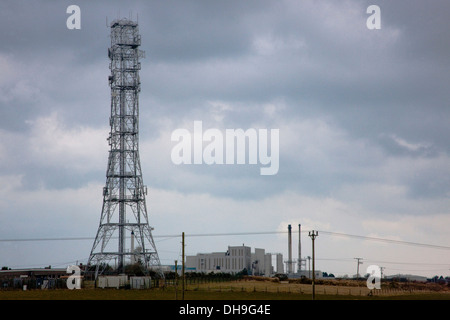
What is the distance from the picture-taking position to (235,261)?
16362cm

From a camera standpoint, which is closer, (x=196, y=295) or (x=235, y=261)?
(x=196, y=295)

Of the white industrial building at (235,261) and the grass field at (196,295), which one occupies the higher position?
the grass field at (196,295)

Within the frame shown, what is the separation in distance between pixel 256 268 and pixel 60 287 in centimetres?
8047

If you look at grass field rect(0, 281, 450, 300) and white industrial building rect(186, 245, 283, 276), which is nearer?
grass field rect(0, 281, 450, 300)

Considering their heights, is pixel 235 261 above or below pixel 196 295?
below

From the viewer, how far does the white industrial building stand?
162875 mm

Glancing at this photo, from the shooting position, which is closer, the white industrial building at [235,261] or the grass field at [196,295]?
the grass field at [196,295]

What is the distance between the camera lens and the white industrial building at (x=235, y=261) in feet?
534

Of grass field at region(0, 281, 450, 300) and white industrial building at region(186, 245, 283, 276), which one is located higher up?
grass field at region(0, 281, 450, 300)
